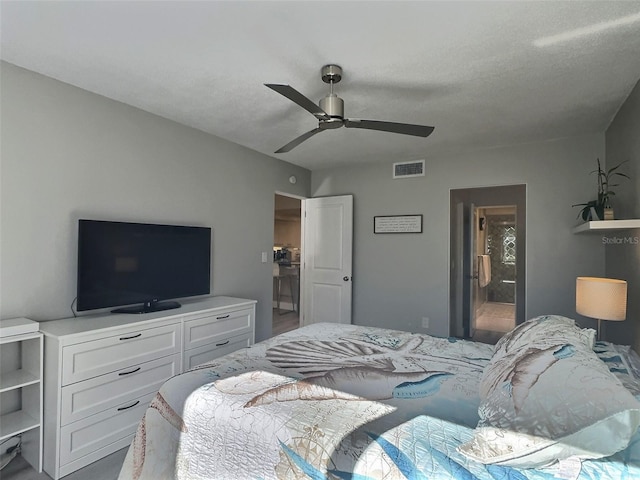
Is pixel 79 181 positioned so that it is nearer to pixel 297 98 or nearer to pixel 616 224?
pixel 297 98

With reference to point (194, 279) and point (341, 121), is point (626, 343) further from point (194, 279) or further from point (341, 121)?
point (194, 279)

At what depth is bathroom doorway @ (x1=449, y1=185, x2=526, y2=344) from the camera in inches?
151

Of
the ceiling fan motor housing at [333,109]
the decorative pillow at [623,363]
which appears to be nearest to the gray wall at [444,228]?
the decorative pillow at [623,363]

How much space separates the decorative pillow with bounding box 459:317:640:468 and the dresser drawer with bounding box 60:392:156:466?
2.23 metres

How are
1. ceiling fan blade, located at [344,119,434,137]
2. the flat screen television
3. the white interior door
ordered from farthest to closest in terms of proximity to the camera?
the white interior door, the flat screen television, ceiling fan blade, located at [344,119,434,137]

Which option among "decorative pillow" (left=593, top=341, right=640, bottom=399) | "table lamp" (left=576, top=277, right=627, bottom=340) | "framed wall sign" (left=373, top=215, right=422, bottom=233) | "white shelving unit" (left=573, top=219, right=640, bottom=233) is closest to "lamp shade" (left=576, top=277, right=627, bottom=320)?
"table lamp" (left=576, top=277, right=627, bottom=340)

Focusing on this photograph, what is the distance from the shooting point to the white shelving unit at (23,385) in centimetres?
199

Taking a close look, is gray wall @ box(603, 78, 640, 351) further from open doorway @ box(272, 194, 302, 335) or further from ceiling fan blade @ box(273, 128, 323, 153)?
open doorway @ box(272, 194, 302, 335)

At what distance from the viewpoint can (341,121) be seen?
7.15 ft

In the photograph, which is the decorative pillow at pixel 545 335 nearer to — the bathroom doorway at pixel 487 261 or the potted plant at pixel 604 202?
the potted plant at pixel 604 202

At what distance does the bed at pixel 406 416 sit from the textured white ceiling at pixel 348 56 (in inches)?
61.8

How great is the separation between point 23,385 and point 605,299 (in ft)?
11.4

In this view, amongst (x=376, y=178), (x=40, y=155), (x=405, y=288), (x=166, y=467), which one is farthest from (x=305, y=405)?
(x=376, y=178)

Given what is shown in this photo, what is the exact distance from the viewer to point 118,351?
2.30 m
